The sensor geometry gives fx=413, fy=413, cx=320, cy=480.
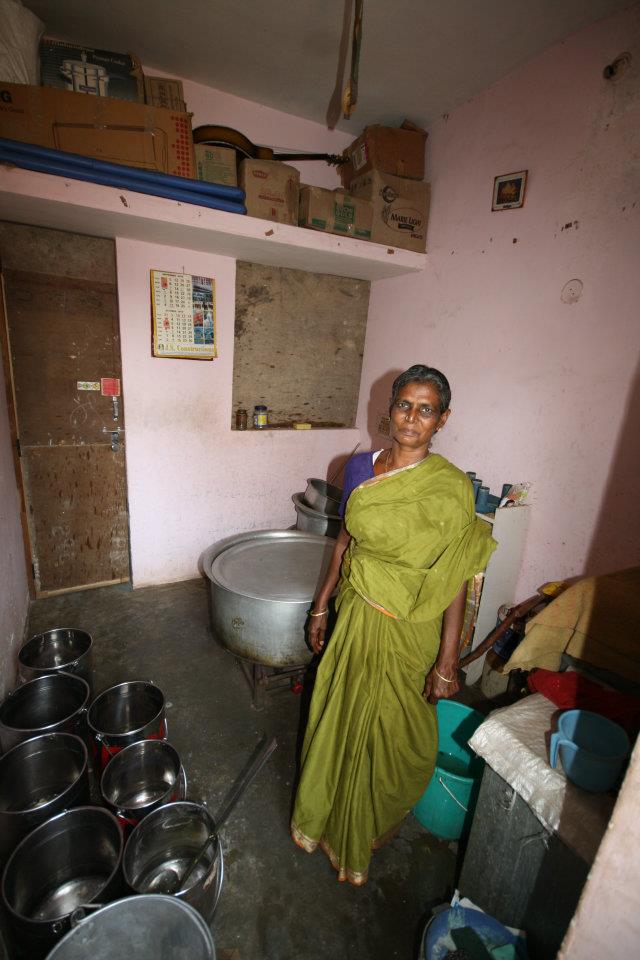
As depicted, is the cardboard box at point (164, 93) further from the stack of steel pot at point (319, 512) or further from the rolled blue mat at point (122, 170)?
the stack of steel pot at point (319, 512)

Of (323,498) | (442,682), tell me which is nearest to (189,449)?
(323,498)

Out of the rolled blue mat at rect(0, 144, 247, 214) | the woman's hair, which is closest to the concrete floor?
the woman's hair

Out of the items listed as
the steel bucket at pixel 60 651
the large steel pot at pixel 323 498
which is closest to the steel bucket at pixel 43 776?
the steel bucket at pixel 60 651

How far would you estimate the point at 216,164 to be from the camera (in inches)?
101

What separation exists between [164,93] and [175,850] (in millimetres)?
3853

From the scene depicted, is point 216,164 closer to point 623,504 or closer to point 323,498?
point 323,498

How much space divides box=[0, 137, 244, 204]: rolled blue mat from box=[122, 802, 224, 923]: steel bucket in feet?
9.75

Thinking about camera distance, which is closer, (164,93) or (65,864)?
(65,864)

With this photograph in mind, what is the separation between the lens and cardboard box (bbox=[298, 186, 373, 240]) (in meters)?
2.77

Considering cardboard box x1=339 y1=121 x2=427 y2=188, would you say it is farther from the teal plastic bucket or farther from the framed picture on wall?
the teal plastic bucket

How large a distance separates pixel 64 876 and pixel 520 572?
2.51 metres

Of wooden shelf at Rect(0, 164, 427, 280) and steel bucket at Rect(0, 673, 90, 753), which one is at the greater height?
wooden shelf at Rect(0, 164, 427, 280)

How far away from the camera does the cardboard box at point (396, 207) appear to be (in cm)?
289

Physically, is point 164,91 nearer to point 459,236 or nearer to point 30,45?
point 30,45
